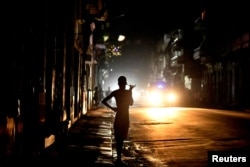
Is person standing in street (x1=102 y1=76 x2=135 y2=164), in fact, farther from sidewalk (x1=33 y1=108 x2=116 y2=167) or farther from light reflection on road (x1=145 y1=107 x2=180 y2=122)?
light reflection on road (x1=145 y1=107 x2=180 y2=122)

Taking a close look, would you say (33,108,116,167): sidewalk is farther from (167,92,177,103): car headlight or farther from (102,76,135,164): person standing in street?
(167,92,177,103): car headlight

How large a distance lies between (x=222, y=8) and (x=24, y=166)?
A: 36.6 m

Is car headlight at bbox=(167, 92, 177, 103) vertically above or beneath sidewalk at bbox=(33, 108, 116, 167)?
above

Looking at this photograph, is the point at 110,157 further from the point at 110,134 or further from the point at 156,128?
the point at 156,128

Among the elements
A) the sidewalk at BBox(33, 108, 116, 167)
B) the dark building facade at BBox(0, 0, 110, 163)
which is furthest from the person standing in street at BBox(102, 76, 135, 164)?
the dark building facade at BBox(0, 0, 110, 163)

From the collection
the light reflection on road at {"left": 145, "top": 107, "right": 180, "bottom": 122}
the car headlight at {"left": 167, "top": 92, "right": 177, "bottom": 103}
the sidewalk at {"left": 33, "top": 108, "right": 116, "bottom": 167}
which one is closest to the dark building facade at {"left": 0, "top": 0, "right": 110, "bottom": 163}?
the sidewalk at {"left": 33, "top": 108, "right": 116, "bottom": 167}

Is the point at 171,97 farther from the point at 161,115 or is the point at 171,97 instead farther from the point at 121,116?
the point at 121,116

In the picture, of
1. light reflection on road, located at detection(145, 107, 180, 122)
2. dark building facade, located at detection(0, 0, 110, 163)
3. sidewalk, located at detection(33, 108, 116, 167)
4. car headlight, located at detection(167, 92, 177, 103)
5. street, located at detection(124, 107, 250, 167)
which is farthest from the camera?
car headlight, located at detection(167, 92, 177, 103)

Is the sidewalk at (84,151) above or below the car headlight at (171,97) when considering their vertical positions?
below

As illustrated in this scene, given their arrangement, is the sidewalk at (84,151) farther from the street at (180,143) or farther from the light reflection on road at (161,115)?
the light reflection on road at (161,115)

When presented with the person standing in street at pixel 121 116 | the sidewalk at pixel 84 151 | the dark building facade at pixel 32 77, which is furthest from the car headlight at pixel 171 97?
the person standing in street at pixel 121 116

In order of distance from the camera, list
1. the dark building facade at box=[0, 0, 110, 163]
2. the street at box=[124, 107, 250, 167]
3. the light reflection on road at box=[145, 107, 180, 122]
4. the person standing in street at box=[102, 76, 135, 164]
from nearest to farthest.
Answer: the dark building facade at box=[0, 0, 110, 163] → the person standing in street at box=[102, 76, 135, 164] → the street at box=[124, 107, 250, 167] → the light reflection on road at box=[145, 107, 180, 122]

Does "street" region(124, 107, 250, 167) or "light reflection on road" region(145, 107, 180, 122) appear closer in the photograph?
"street" region(124, 107, 250, 167)

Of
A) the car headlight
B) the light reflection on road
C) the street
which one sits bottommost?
the street
